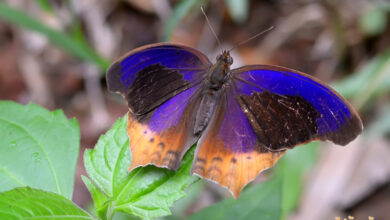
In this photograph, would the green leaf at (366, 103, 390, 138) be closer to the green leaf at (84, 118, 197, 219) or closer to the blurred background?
the blurred background

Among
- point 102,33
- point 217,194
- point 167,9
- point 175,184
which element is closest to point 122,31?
point 102,33

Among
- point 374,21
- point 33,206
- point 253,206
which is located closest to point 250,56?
point 374,21

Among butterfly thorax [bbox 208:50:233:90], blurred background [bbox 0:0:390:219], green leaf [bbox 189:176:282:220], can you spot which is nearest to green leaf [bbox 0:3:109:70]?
blurred background [bbox 0:0:390:219]

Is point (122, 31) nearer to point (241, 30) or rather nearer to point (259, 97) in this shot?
point (241, 30)

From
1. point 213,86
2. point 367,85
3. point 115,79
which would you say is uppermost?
point 367,85

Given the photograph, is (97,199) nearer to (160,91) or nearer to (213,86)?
(160,91)
